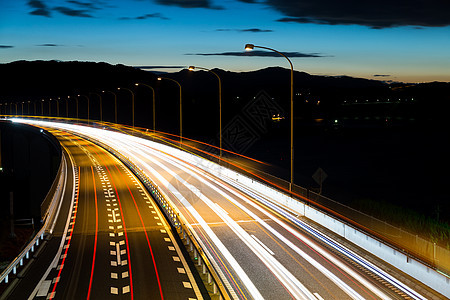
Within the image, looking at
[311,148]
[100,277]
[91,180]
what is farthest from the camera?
[311,148]

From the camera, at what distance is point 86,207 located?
31.7m

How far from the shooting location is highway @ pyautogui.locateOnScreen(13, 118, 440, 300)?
1598 cm

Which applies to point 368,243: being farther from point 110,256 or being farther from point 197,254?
point 110,256

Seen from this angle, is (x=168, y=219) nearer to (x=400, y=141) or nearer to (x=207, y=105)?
(x=400, y=141)

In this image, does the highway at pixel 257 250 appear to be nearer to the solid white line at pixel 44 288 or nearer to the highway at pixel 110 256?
the highway at pixel 110 256

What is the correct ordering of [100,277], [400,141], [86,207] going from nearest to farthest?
[100,277]
[86,207]
[400,141]

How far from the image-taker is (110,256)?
20469mm

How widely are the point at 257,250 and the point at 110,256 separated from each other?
659 cm

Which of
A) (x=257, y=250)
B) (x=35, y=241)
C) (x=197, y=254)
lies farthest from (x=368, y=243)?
(x=35, y=241)

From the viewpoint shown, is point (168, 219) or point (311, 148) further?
point (311, 148)

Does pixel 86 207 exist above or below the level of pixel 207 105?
below

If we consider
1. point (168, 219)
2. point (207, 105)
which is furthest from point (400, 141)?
point (207, 105)

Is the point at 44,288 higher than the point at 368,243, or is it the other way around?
the point at 368,243

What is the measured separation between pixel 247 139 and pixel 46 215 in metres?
64.6
